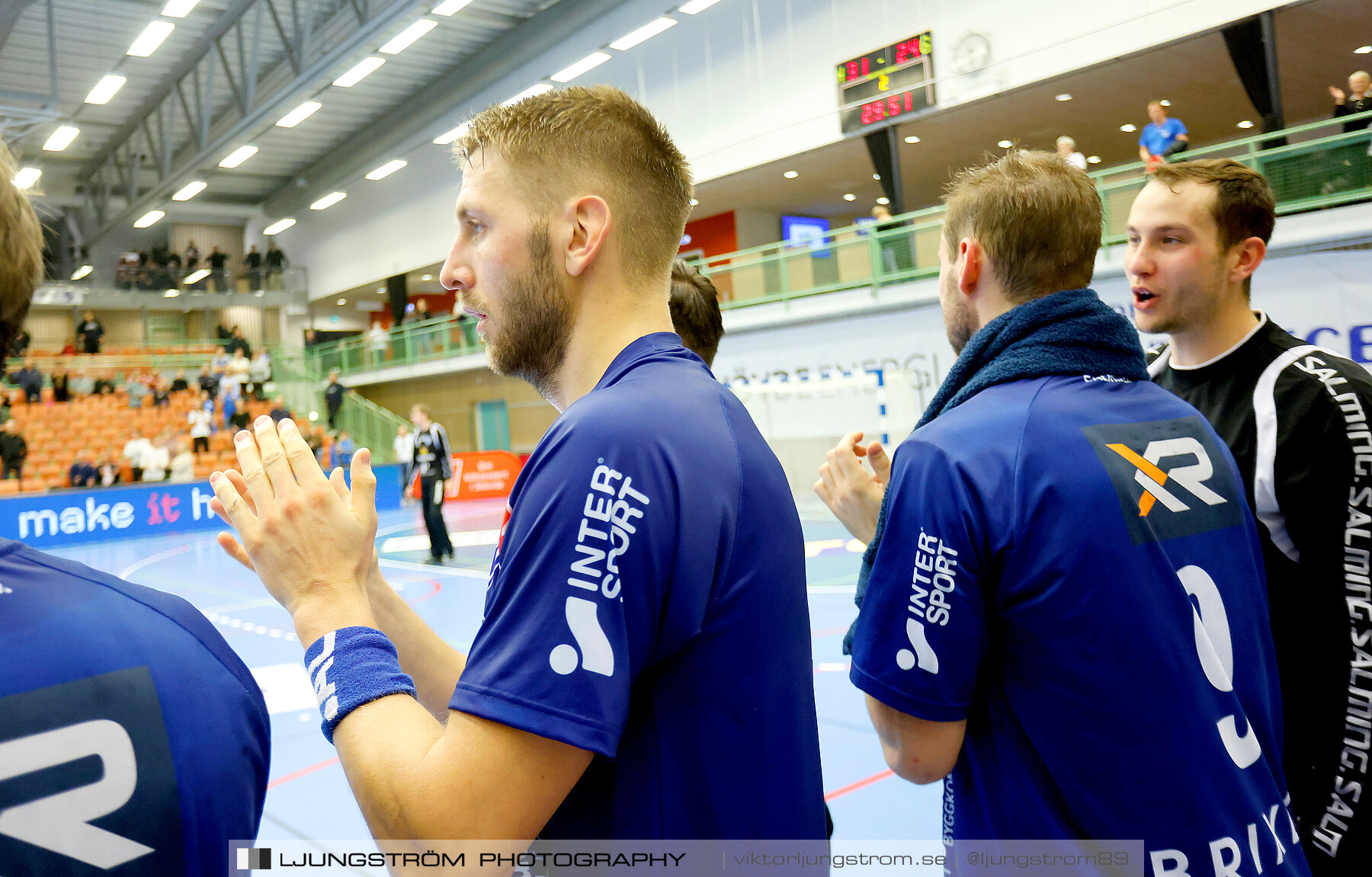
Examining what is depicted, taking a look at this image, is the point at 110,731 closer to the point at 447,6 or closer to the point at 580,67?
the point at 447,6

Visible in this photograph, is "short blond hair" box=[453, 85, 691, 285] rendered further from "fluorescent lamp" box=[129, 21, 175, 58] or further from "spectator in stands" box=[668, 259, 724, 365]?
"fluorescent lamp" box=[129, 21, 175, 58]

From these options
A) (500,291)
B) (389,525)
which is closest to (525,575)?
(500,291)

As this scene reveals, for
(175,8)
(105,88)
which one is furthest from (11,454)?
(105,88)

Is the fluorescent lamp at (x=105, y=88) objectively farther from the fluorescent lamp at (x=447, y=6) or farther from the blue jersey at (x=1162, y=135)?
the blue jersey at (x=1162, y=135)

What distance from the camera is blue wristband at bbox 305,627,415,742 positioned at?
1151 mm

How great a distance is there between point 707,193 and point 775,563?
22541mm

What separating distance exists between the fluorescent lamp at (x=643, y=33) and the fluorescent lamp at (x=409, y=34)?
3.75 meters

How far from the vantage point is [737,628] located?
1230 millimetres

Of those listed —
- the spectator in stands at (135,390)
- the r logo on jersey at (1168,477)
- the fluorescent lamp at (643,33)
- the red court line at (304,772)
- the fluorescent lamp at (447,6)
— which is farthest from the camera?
the spectator in stands at (135,390)

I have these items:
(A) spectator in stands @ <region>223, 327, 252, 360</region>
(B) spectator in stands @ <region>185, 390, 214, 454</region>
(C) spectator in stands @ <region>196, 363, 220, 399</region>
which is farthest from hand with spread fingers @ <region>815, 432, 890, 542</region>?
(A) spectator in stands @ <region>223, 327, 252, 360</region>

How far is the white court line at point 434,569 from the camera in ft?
35.6

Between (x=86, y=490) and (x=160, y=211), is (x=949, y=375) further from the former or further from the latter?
(x=160, y=211)

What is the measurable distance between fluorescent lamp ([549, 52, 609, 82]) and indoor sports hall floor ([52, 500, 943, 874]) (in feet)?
35.1

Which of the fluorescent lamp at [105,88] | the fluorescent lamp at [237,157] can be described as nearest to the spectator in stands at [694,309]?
the fluorescent lamp at [105,88]
